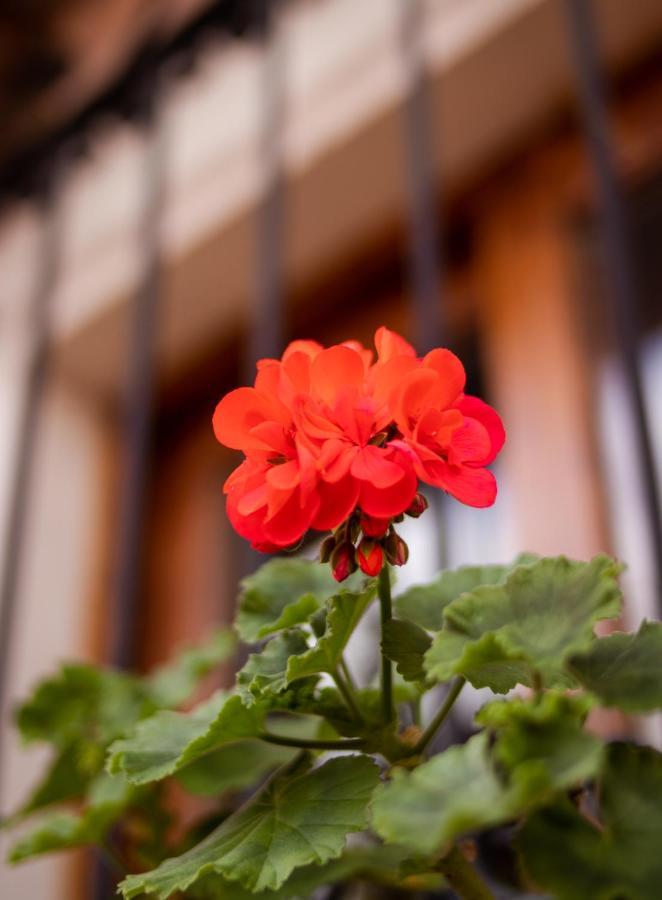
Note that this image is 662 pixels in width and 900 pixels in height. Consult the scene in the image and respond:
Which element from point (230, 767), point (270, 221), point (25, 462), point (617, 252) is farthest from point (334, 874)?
point (25, 462)

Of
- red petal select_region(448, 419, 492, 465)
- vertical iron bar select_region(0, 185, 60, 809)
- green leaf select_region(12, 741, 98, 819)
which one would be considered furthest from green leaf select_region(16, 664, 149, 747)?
vertical iron bar select_region(0, 185, 60, 809)

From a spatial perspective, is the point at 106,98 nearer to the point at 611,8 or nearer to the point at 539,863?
the point at 611,8

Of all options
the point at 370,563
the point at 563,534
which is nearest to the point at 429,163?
the point at 370,563

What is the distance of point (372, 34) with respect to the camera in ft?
6.01

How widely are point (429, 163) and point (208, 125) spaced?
115cm

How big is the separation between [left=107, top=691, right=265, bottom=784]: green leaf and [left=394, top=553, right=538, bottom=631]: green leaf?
90 mm

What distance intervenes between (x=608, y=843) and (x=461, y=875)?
12 centimetres

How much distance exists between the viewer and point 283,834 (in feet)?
1.13

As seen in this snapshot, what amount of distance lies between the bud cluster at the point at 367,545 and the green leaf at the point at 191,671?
0.27 meters

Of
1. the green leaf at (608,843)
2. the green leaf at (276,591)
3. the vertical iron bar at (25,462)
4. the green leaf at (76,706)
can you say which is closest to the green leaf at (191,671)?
the green leaf at (76,706)

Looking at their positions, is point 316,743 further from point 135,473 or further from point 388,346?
point 135,473

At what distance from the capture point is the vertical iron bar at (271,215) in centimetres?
95

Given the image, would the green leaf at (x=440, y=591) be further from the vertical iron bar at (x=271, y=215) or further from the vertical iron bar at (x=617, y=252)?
the vertical iron bar at (x=271, y=215)

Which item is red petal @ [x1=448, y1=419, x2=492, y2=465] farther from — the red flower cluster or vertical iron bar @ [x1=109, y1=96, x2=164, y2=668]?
vertical iron bar @ [x1=109, y1=96, x2=164, y2=668]
